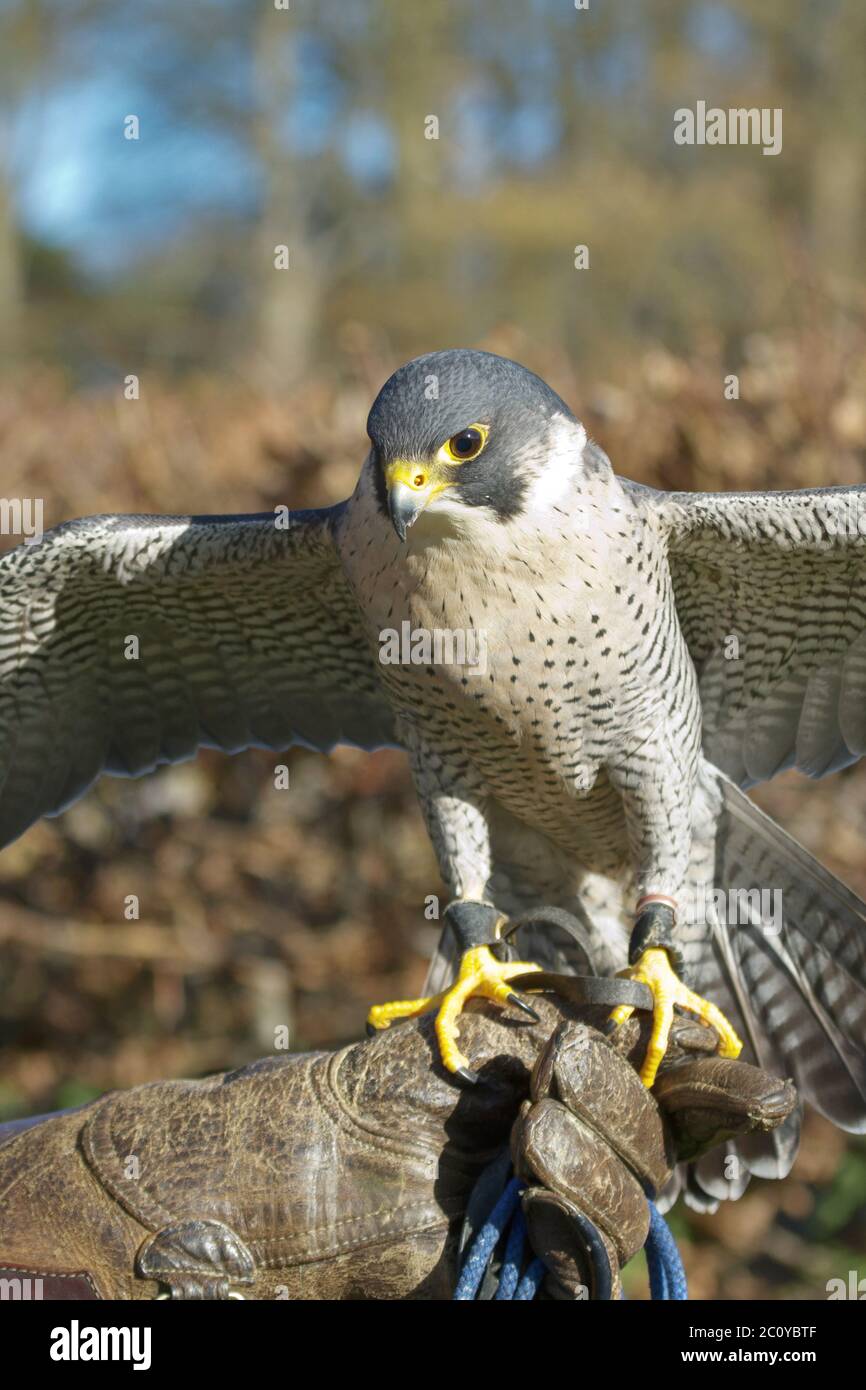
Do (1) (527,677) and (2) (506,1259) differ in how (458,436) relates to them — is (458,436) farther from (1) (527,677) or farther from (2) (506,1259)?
(2) (506,1259)

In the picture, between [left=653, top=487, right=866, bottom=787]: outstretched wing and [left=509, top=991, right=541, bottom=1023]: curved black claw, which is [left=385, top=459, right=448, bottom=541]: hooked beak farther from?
[left=509, top=991, right=541, bottom=1023]: curved black claw

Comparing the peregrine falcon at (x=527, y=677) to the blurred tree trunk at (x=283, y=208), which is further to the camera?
the blurred tree trunk at (x=283, y=208)

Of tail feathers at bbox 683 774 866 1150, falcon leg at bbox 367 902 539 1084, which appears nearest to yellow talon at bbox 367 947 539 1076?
falcon leg at bbox 367 902 539 1084

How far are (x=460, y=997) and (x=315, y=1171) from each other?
0.38 meters

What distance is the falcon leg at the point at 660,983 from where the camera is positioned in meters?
2.37

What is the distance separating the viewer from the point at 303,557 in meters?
2.79

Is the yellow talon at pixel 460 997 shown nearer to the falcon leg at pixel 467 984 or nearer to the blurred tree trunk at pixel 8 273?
the falcon leg at pixel 467 984

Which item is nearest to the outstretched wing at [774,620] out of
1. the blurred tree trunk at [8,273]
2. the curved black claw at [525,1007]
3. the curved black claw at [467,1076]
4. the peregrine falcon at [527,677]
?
the peregrine falcon at [527,677]

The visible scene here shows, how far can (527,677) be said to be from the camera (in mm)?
2516

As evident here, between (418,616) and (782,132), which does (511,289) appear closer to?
(782,132)

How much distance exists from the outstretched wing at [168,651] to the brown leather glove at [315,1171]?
102 cm

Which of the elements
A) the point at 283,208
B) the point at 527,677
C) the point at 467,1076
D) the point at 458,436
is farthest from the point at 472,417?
the point at 283,208

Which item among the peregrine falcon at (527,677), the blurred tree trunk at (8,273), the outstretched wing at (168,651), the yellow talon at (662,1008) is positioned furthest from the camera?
the blurred tree trunk at (8,273)

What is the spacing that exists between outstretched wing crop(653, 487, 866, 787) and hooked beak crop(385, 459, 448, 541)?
55 centimetres
